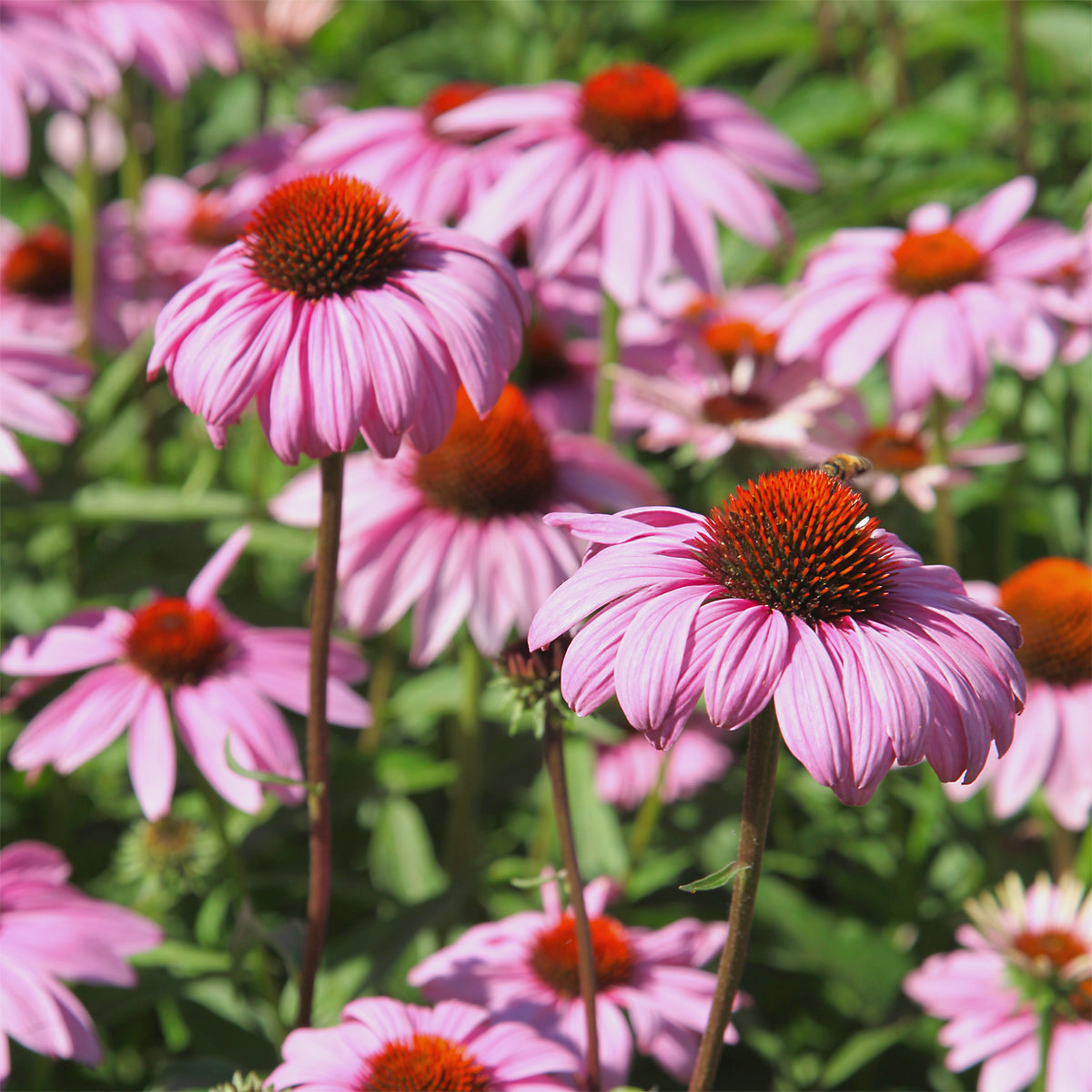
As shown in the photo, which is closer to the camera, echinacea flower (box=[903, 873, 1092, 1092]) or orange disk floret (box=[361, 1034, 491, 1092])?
orange disk floret (box=[361, 1034, 491, 1092])

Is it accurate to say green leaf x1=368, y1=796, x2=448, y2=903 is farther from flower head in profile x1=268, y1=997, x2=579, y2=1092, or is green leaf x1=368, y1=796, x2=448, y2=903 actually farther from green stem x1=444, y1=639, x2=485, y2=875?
flower head in profile x1=268, y1=997, x2=579, y2=1092

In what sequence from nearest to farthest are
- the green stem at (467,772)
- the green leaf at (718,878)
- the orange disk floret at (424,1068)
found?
the green leaf at (718,878)
the orange disk floret at (424,1068)
the green stem at (467,772)

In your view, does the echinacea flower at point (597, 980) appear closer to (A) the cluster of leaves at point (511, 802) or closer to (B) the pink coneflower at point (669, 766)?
(A) the cluster of leaves at point (511, 802)

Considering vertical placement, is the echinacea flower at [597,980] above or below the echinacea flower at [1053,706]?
below

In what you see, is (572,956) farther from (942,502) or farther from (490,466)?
(942,502)

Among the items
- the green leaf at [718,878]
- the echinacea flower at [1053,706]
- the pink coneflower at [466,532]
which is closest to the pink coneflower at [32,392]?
the pink coneflower at [466,532]

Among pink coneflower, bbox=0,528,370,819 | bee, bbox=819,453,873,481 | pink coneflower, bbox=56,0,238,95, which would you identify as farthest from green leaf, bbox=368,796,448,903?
pink coneflower, bbox=56,0,238,95
